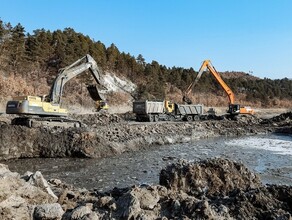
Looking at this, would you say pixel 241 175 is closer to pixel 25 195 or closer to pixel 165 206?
pixel 165 206

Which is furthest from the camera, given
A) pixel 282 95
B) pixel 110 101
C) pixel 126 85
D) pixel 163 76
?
pixel 282 95

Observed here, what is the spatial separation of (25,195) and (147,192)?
6.97 feet

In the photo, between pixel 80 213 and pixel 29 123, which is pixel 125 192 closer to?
pixel 80 213

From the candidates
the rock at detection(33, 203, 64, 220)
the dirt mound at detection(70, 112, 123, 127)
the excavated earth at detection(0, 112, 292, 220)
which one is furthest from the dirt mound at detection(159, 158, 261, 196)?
the dirt mound at detection(70, 112, 123, 127)

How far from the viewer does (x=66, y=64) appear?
48531 mm

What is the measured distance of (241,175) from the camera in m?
9.09

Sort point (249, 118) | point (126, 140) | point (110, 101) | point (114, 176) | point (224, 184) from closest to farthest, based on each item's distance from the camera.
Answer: point (224, 184)
point (114, 176)
point (126, 140)
point (249, 118)
point (110, 101)

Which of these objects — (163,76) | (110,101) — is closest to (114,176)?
(110,101)

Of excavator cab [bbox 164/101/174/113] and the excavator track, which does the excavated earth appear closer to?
the excavator track

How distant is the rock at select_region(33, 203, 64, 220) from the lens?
5227 mm

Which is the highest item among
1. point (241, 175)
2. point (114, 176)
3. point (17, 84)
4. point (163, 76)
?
point (163, 76)

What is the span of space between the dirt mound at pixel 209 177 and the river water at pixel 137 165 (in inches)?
95.9

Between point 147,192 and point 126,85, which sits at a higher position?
point 126,85

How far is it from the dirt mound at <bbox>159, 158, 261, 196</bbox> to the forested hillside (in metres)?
28.0
